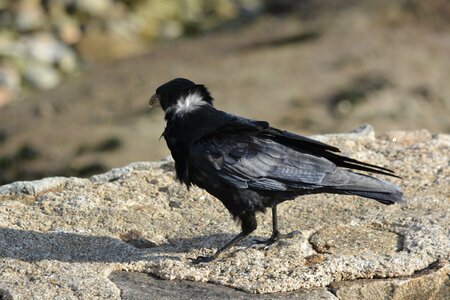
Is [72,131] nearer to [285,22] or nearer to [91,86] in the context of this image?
[91,86]

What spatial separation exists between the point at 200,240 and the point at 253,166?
21.7 inches

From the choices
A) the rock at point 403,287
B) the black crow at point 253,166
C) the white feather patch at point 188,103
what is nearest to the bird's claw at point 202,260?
the black crow at point 253,166

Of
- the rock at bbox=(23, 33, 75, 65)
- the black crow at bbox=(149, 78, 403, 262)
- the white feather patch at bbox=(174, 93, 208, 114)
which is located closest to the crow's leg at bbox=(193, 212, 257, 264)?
the black crow at bbox=(149, 78, 403, 262)

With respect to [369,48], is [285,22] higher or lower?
higher

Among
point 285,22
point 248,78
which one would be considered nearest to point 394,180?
point 248,78

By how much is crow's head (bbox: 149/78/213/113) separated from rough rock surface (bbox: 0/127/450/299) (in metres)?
0.68

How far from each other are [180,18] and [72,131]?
35.5 feet

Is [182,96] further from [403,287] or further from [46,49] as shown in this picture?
[46,49]

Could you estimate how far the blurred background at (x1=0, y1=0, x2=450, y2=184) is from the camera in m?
14.7

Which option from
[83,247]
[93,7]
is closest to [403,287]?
[83,247]

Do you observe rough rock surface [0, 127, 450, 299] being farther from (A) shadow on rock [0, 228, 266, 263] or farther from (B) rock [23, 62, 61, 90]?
(B) rock [23, 62, 61, 90]

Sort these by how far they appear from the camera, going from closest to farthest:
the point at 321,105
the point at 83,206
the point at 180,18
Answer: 1. the point at 83,206
2. the point at 321,105
3. the point at 180,18

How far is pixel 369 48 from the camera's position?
17328 millimetres

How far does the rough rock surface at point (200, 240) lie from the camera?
5.04 meters
